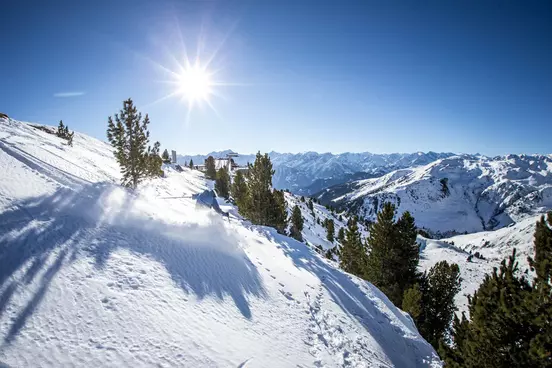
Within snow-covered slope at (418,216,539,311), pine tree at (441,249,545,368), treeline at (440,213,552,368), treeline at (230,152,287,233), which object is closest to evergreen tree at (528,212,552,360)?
treeline at (440,213,552,368)

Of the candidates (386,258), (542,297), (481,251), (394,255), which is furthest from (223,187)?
(481,251)

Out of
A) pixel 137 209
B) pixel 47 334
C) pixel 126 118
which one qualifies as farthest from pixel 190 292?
pixel 126 118

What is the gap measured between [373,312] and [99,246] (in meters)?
14.1

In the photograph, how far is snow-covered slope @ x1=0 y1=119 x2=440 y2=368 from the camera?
5148mm

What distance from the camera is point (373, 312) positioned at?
1443cm

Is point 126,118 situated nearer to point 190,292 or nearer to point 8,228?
point 8,228

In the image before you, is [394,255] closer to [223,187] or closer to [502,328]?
[502,328]

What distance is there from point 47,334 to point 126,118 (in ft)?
83.2

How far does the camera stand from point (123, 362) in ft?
16.3

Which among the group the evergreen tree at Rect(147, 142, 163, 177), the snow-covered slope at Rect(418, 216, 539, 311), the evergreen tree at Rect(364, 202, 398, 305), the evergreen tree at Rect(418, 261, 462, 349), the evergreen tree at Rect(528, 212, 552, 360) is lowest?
the snow-covered slope at Rect(418, 216, 539, 311)

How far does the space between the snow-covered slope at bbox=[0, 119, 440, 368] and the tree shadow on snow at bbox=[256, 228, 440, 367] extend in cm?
11

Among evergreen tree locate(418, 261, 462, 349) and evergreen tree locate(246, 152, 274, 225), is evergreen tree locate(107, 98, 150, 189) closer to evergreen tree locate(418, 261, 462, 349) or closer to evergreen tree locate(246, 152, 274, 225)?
evergreen tree locate(246, 152, 274, 225)

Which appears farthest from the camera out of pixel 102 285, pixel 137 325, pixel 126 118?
pixel 126 118

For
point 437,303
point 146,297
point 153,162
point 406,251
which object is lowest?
point 437,303
